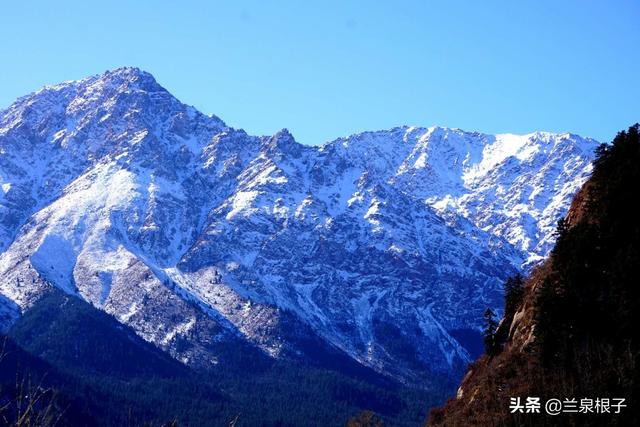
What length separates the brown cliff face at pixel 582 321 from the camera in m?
62.4

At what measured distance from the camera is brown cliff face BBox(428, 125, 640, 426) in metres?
62.4

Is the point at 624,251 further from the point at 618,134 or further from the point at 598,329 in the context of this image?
the point at 618,134

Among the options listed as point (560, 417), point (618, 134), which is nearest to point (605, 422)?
point (560, 417)

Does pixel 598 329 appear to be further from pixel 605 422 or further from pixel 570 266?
pixel 605 422

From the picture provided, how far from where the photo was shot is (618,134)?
85.7 meters

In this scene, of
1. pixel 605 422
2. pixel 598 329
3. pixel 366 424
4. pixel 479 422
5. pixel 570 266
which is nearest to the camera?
pixel 605 422

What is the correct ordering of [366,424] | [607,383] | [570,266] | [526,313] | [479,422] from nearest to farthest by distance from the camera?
[607,383] → [479,422] → [570,266] → [526,313] → [366,424]

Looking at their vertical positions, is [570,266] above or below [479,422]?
above

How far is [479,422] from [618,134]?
35267 millimetres

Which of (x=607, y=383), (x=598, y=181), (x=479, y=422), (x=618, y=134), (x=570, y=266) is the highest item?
(x=618, y=134)

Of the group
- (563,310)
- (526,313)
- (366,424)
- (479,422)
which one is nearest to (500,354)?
(526,313)

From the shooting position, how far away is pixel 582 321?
72.1 metres

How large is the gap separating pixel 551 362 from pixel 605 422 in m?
14.0

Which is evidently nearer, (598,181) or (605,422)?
(605,422)
